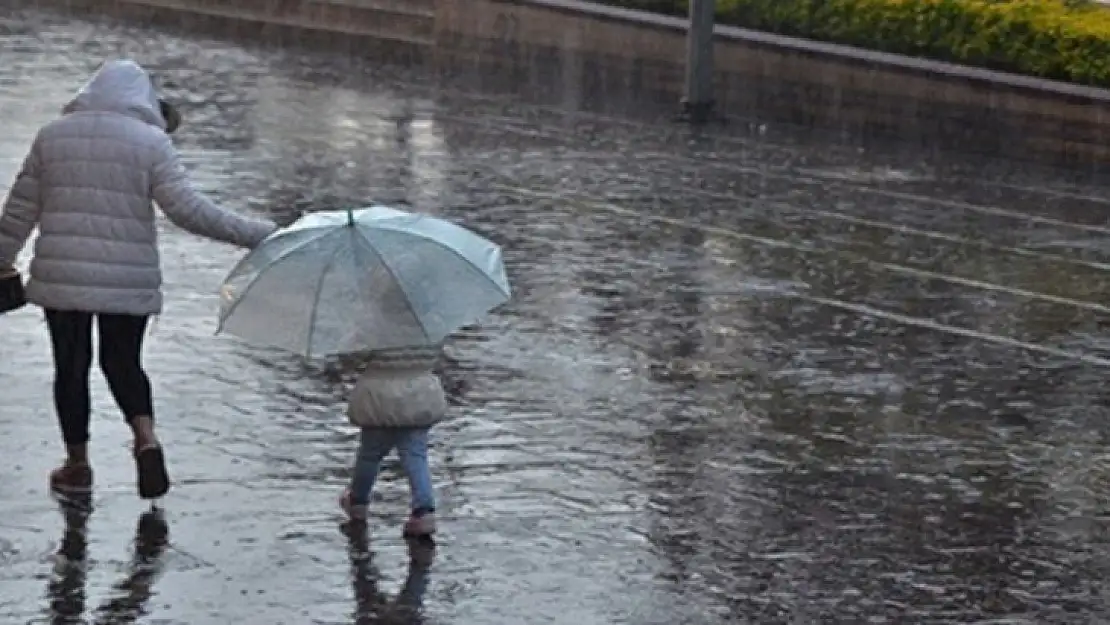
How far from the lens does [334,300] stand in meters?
8.16

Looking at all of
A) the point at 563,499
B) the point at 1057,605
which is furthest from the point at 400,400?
the point at 1057,605

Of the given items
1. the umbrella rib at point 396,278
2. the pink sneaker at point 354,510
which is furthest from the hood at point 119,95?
the pink sneaker at point 354,510

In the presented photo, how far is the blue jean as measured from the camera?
8.34 meters

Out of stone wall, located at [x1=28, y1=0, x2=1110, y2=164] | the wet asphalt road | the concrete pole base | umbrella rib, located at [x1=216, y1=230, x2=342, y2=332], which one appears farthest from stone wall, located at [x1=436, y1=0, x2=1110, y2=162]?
umbrella rib, located at [x1=216, y1=230, x2=342, y2=332]

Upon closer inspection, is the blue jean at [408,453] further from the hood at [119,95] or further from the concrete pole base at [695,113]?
the concrete pole base at [695,113]

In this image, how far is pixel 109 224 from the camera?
27.9 ft

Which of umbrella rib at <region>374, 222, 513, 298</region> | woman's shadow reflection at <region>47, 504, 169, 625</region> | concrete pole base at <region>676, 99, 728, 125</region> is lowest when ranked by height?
Answer: woman's shadow reflection at <region>47, 504, 169, 625</region>

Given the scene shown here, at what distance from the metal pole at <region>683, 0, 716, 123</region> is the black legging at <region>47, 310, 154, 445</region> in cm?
1198

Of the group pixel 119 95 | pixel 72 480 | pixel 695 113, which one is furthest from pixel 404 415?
pixel 695 113

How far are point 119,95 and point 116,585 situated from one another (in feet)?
5.73

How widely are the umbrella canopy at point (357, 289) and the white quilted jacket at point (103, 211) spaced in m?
0.31

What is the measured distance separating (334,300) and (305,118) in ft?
38.8

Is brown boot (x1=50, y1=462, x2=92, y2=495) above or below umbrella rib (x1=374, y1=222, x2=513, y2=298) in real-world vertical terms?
below

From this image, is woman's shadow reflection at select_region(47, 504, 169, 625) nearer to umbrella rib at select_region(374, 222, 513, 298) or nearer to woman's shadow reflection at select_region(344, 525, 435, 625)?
woman's shadow reflection at select_region(344, 525, 435, 625)
